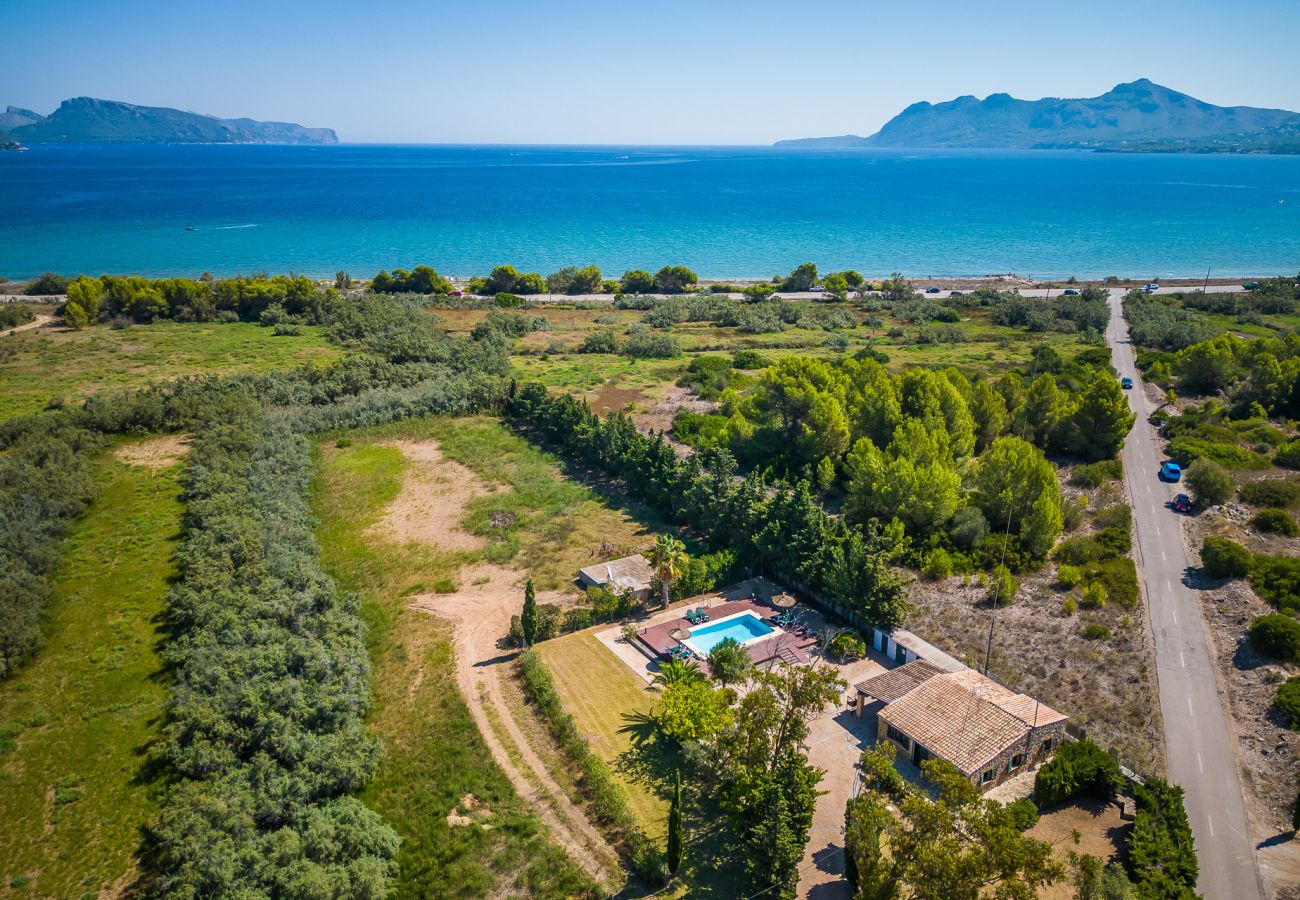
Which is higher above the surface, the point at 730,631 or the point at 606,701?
the point at 730,631

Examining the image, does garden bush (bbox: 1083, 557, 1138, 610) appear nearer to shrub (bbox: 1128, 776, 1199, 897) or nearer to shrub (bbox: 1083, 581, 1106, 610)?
shrub (bbox: 1083, 581, 1106, 610)

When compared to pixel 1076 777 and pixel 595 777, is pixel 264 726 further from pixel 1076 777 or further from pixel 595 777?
pixel 1076 777

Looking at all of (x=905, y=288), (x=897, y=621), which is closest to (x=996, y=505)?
(x=897, y=621)

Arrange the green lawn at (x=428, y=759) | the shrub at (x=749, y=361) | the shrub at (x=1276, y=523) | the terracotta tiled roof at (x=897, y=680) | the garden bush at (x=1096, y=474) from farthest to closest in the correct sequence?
the shrub at (x=749, y=361), the garden bush at (x=1096, y=474), the shrub at (x=1276, y=523), the terracotta tiled roof at (x=897, y=680), the green lawn at (x=428, y=759)

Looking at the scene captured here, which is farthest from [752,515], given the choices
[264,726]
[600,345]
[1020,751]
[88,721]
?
[600,345]

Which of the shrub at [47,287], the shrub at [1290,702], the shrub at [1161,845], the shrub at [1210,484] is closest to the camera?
the shrub at [1161,845]

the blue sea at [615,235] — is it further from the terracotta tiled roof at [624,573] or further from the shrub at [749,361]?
the terracotta tiled roof at [624,573]

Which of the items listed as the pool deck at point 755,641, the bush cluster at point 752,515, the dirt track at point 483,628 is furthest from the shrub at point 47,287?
the pool deck at point 755,641
